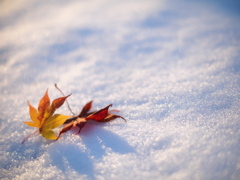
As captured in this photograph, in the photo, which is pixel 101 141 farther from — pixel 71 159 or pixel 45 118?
pixel 45 118

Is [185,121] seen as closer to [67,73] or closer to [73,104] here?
[73,104]

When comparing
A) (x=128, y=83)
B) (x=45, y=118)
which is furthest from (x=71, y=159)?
(x=128, y=83)

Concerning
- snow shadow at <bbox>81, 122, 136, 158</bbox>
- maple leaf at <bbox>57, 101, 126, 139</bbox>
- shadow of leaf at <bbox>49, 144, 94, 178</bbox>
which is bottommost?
shadow of leaf at <bbox>49, 144, 94, 178</bbox>

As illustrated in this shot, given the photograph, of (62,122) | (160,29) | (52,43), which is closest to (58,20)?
(52,43)

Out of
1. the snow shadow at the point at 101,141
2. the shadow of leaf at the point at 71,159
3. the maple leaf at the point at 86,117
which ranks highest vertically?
the maple leaf at the point at 86,117

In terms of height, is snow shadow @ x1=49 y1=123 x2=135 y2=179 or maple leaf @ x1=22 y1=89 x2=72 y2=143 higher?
maple leaf @ x1=22 y1=89 x2=72 y2=143
